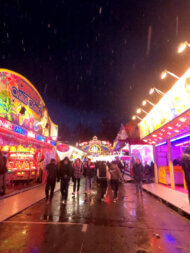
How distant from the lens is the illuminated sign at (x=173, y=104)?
6109 millimetres

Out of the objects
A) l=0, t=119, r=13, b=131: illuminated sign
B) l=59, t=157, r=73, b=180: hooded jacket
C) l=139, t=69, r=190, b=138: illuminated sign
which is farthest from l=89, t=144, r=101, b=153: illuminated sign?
l=59, t=157, r=73, b=180: hooded jacket

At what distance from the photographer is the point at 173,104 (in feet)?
24.1

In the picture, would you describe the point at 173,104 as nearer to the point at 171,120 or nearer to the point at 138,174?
the point at 171,120

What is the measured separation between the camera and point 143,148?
21.6 metres

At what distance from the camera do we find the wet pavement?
11.6 feet

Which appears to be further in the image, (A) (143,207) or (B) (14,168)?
(B) (14,168)

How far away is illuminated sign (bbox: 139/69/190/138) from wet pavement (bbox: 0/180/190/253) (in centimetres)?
409

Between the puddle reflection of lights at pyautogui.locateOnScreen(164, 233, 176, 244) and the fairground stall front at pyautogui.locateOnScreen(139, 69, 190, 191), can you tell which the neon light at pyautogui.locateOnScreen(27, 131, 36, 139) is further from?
the puddle reflection of lights at pyautogui.locateOnScreen(164, 233, 176, 244)

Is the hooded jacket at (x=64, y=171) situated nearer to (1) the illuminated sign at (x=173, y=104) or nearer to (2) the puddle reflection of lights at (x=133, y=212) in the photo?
(2) the puddle reflection of lights at (x=133, y=212)

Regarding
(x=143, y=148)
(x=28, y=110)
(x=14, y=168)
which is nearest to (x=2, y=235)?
(x=14, y=168)

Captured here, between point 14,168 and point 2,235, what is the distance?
8784mm

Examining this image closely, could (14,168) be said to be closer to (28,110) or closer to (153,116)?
(28,110)

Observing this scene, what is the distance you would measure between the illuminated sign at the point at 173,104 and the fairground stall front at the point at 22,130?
8174 millimetres

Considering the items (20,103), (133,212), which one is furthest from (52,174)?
(20,103)
